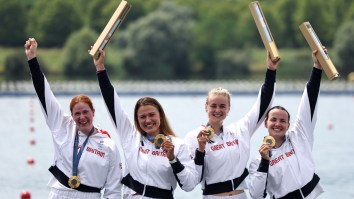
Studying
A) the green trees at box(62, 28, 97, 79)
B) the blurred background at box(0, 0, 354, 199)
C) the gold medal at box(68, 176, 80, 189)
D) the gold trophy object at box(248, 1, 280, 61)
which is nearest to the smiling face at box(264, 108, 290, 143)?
the gold trophy object at box(248, 1, 280, 61)

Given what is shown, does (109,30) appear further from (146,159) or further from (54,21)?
(54,21)

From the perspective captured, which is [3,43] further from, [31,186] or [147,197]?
[147,197]

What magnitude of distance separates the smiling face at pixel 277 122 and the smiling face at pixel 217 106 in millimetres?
343

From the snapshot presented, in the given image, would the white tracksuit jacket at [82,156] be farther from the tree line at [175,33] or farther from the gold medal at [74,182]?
Result: the tree line at [175,33]

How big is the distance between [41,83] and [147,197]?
1158 mm

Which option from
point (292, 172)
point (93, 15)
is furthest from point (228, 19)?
point (292, 172)

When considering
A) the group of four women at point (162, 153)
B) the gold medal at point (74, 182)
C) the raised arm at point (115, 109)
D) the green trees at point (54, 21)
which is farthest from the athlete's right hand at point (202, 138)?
the green trees at point (54, 21)

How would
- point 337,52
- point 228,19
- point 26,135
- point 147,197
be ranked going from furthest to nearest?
1. point 228,19
2. point 337,52
3. point 26,135
4. point 147,197

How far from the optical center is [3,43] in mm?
86500

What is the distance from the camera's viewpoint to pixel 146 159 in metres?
6.26

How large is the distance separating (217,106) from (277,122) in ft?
Answer: 1.53

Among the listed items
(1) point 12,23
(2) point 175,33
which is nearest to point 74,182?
(2) point 175,33

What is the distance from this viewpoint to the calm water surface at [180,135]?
12.3 m

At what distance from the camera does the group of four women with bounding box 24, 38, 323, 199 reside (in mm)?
6242
